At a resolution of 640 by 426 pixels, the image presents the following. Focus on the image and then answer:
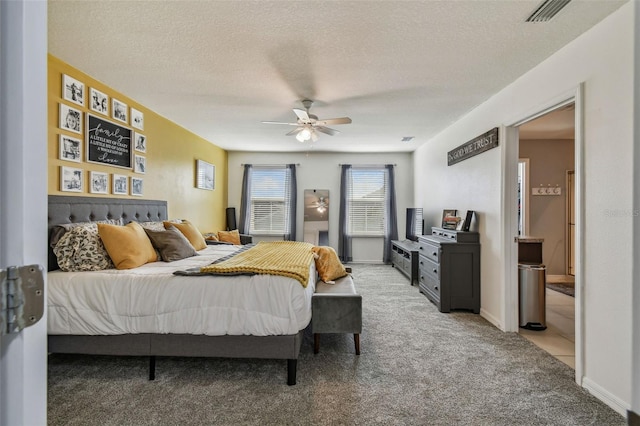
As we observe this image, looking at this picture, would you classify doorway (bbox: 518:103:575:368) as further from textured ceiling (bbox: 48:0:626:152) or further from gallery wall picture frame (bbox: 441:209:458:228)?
textured ceiling (bbox: 48:0:626:152)

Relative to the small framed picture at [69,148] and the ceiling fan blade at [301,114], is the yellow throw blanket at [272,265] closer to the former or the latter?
the ceiling fan blade at [301,114]

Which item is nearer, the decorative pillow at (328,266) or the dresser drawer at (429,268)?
the decorative pillow at (328,266)

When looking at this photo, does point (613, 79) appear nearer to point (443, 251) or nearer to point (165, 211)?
point (443, 251)

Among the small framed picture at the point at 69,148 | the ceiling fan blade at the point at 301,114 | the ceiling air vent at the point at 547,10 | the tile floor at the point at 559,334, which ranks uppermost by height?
the ceiling air vent at the point at 547,10

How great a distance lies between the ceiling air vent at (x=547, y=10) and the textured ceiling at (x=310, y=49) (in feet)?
0.18

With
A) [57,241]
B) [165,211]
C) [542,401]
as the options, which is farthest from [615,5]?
[165,211]

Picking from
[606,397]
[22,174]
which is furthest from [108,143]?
[606,397]

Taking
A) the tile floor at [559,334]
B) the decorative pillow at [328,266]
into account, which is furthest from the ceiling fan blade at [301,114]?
the tile floor at [559,334]

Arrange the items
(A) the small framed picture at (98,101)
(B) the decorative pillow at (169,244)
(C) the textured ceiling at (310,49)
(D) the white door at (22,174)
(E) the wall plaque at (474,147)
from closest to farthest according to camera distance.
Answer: (D) the white door at (22,174) < (C) the textured ceiling at (310,49) < (A) the small framed picture at (98,101) < (B) the decorative pillow at (169,244) < (E) the wall plaque at (474,147)

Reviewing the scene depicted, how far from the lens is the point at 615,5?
2029 millimetres

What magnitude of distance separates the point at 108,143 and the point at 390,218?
217 inches

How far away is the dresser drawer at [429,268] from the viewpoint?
13.3ft

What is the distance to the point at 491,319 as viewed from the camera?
3609mm

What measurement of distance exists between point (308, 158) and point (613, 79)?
5.64m
